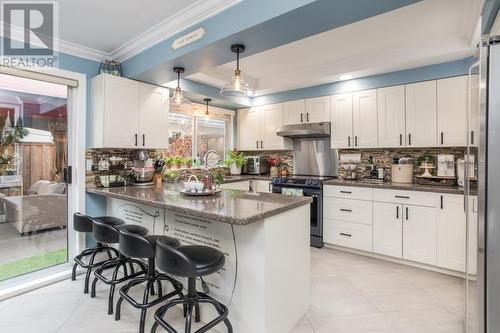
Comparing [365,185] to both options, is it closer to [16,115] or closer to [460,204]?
[460,204]

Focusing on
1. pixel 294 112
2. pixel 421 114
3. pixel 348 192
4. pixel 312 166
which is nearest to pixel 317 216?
pixel 348 192

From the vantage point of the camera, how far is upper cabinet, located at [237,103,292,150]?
16.0 ft

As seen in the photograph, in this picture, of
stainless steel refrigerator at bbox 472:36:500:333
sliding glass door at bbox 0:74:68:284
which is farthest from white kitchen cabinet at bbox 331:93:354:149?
sliding glass door at bbox 0:74:68:284

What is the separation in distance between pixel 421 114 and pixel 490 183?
265 centimetres

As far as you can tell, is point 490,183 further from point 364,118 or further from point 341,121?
point 341,121

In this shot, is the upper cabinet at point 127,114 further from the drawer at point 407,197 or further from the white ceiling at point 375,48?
the drawer at point 407,197

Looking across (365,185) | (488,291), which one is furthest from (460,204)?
(488,291)

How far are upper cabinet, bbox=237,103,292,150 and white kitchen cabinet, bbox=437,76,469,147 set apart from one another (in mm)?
2325

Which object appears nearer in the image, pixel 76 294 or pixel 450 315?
pixel 450 315

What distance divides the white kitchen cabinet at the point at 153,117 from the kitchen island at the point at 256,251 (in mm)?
1299

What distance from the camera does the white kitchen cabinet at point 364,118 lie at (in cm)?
389

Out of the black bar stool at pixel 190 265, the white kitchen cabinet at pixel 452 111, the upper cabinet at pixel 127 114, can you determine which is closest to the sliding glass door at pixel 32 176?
the upper cabinet at pixel 127 114

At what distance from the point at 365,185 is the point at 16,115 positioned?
13.6 feet

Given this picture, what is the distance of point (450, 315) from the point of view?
7.46 feet
